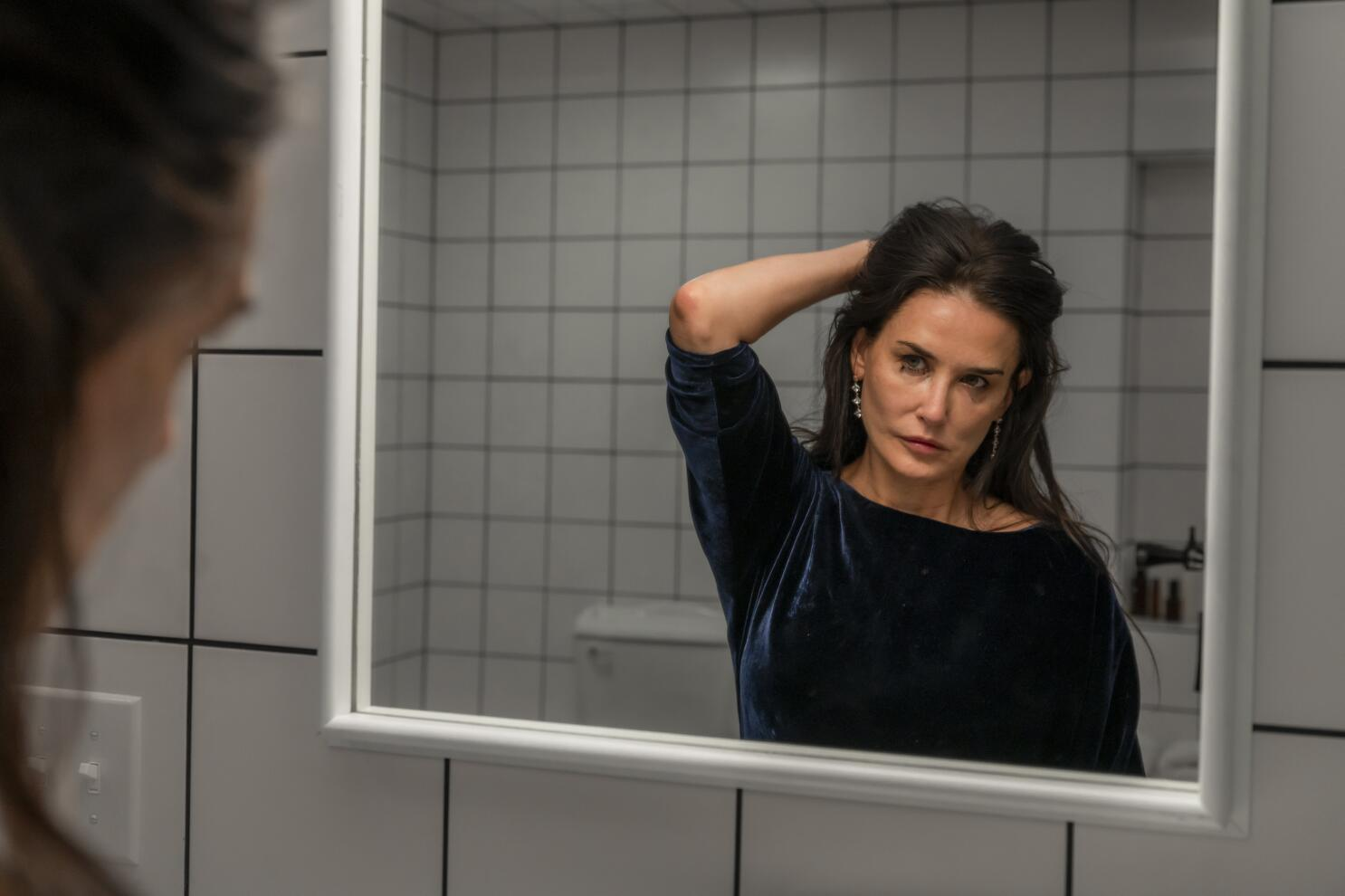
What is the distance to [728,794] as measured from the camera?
860mm

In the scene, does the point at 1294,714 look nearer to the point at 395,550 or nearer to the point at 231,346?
the point at 395,550

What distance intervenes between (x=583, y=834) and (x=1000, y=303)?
0.50m

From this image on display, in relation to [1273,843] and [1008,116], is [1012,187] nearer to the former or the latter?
[1008,116]

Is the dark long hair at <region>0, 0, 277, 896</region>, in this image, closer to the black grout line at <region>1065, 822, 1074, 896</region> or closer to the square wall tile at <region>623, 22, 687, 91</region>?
the square wall tile at <region>623, 22, 687, 91</region>

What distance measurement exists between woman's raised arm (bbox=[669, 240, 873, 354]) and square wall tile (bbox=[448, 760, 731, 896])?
33cm

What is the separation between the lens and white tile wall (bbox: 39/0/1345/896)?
29.6 inches

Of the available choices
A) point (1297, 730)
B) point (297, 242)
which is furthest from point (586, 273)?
point (1297, 730)

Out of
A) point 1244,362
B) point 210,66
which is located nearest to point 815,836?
point 1244,362

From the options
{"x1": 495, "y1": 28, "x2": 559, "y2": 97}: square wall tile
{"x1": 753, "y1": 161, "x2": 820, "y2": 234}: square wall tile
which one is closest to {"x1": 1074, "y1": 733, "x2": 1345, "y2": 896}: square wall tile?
{"x1": 753, "y1": 161, "x2": 820, "y2": 234}: square wall tile

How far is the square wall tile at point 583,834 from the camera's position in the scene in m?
0.87

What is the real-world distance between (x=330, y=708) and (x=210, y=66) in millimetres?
670

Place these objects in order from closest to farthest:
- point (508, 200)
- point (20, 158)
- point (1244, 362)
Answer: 1. point (20, 158)
2. point (1244, 362)
3. point (508, 200)

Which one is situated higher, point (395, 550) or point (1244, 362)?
point (1244, 362)

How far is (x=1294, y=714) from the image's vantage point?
76 centimetres
